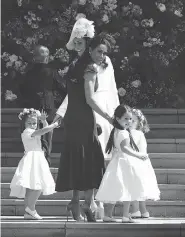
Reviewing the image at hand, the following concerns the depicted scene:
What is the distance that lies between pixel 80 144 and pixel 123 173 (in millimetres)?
524

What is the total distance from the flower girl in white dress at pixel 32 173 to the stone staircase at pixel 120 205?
0.84 ft

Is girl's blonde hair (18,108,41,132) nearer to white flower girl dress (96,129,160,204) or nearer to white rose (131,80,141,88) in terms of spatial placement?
white flower girl dress (96,129,160,204)

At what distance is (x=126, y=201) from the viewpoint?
1022cm

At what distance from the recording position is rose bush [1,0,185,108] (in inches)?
691

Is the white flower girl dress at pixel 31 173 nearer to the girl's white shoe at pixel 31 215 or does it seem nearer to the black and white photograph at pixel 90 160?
the black and white photograph at pixel 90 160

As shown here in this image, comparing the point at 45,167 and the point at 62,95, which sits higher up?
the point at 62,95

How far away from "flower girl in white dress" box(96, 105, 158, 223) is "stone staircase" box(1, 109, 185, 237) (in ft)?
0.94

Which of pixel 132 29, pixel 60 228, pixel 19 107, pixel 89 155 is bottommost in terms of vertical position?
pixel 60 228

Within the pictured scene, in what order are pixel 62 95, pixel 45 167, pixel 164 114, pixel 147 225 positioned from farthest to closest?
pixel 62 95, pixel 164 114, pixel 45 167, pixel 147 225

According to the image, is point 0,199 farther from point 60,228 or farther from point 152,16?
point 152,16

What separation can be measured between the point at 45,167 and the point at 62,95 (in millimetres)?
6442

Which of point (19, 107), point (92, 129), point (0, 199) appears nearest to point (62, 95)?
point (19, 107)

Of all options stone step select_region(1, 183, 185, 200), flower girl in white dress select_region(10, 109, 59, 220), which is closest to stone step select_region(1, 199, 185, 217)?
stone step select_region(1, 183, 185, 200)

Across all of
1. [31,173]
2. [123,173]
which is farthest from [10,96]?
[123,173]
